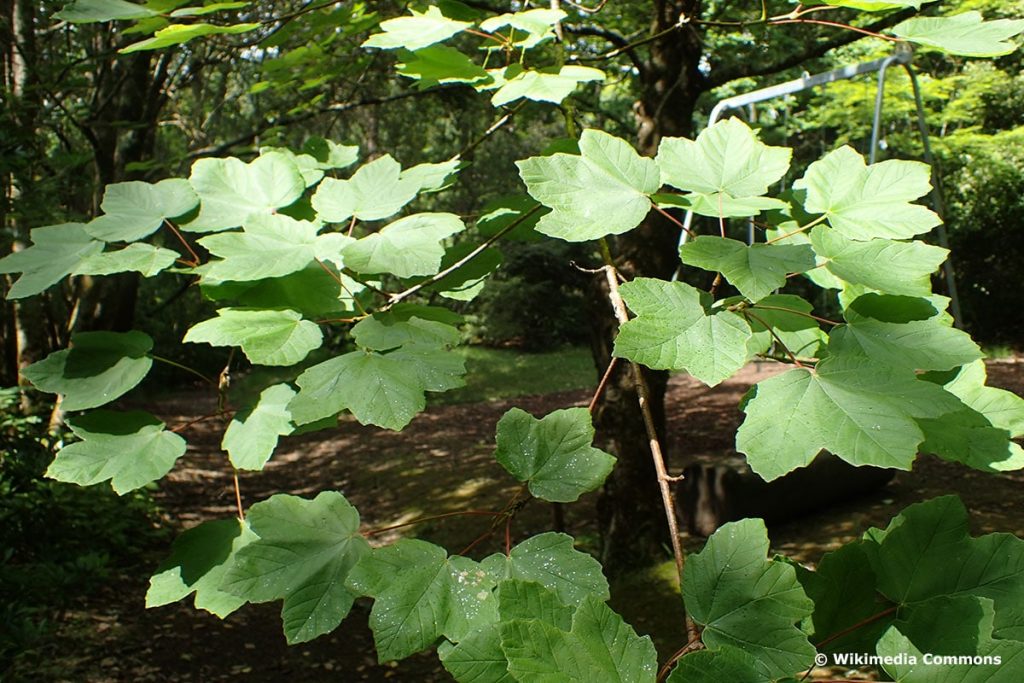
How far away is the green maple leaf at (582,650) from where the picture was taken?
0.38 meters

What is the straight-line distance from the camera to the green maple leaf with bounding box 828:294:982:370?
56 cm

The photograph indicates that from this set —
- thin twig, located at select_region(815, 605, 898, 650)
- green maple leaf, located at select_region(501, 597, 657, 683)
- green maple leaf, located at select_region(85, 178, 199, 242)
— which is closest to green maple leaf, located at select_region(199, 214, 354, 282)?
green maple leaf, located at select_region(85, 178, 199, 242)

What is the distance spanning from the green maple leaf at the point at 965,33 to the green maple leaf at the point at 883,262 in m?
0.22

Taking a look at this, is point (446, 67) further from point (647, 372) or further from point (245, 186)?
point (647, 372)

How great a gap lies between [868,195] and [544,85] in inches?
12.5

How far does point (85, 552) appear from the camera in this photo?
4270 millimetres

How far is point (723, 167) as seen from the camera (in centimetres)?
67

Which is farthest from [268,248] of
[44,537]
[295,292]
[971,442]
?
[44,537]

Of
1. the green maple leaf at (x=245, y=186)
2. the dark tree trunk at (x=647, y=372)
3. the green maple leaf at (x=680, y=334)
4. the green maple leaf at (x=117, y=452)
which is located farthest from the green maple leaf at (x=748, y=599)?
the dark tree trunk at (x=647, y=372)

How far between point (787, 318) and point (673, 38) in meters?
2.80

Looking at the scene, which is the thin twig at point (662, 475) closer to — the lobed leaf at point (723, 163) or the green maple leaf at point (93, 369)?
the lobed leaf at point (723, 163)

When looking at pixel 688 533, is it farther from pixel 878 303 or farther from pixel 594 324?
pixel 878 303

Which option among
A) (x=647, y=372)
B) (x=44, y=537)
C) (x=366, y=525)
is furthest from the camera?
(x=366, y=525)

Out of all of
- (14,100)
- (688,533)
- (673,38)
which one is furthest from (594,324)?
(14,100)
